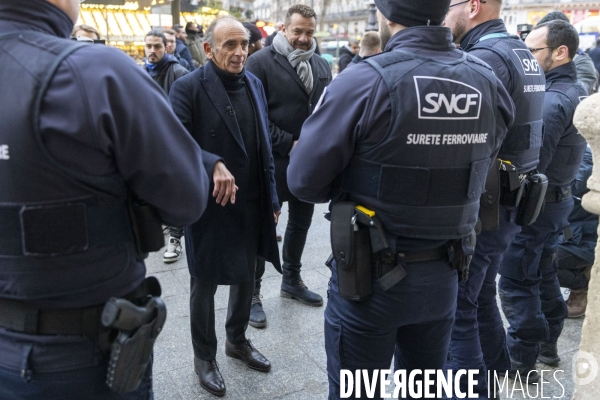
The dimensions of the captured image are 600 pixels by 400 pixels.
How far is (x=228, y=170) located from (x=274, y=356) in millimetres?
1280

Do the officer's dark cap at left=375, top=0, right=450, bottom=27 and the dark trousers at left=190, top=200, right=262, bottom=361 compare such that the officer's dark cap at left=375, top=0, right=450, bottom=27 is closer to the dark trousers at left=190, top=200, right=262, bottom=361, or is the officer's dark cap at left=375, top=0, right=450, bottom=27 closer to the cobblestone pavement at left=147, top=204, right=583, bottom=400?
the dark trousers at left=190, top=200, right=262, bottom=361

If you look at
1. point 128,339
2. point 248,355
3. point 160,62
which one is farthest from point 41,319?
point 160,62

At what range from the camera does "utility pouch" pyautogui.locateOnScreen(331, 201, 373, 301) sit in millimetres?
1933

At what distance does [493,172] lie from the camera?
2602 millimetres

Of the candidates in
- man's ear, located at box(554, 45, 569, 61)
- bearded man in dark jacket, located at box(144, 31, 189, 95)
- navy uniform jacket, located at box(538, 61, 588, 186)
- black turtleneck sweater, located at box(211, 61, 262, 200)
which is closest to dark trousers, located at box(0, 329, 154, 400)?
black turtleneck sweater, located at box(211, 61, 262, 200)

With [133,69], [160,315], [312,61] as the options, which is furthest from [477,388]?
[312,61]

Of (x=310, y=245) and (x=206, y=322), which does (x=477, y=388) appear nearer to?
(x=206, y=322)

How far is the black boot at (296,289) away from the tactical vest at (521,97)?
6.00 feet

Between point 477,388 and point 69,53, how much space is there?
2.43 metres

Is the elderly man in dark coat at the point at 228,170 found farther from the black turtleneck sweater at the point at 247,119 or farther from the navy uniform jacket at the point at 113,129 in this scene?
the navy uniform jacket at the point at 113,129

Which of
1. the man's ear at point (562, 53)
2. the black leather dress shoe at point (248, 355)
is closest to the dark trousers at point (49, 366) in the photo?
the black leather dress shoe at point (248, 355)

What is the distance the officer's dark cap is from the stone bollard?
655 millimetres

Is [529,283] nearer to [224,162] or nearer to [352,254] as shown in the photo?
[352,254]

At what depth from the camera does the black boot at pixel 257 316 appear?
11.8ft
